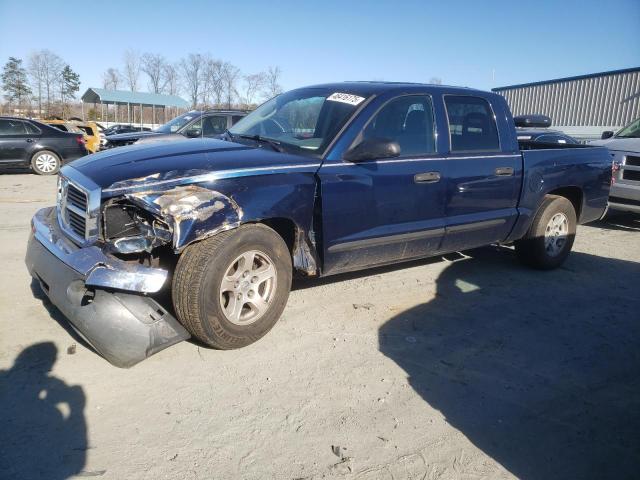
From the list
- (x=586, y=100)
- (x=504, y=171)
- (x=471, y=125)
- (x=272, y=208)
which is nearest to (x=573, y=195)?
(x=504, y=171)

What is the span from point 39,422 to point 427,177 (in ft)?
10.6

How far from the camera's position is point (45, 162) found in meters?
13.0

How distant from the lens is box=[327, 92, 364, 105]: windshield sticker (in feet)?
13.2

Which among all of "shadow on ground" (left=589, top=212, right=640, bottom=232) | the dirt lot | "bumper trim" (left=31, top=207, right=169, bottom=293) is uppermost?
"bumper trim" (left=31, top=207, right=169, bottom=293)

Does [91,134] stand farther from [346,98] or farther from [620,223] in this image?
[620,223]

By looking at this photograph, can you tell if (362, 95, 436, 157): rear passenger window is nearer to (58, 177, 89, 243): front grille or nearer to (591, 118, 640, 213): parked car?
(58, 177, 89, 243): front grille

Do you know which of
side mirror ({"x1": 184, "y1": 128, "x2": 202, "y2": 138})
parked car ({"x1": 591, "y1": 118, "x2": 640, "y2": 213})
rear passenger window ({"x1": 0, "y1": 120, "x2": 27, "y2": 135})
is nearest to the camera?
parked car ({"x1": 591, "y1": 118, "x2": 640, "y2": 213})

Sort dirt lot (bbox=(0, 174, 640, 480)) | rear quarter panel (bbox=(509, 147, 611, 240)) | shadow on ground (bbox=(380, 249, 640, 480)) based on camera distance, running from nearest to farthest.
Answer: dirt lot (bbox=(0, 174, 640, 480)) → shadow on ground (bbox=(380, 249, 640, 480)) → rear quarter panel (bbox=(509, 147, 611, 240))

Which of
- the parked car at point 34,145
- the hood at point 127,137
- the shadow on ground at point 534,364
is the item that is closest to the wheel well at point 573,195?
the shadow on ground at point 534,364

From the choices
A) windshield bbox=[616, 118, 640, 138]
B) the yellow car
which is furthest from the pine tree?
windshield bbox=[616, 118, 640, 138]

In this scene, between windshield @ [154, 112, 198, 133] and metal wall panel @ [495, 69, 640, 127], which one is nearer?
windshield @ [154, 112, 198, 133]

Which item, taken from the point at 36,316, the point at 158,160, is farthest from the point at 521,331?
the point at 36,316

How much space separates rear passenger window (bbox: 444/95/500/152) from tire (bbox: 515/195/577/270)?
1.06 metres

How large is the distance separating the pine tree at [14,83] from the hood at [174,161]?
61230 millimetres
